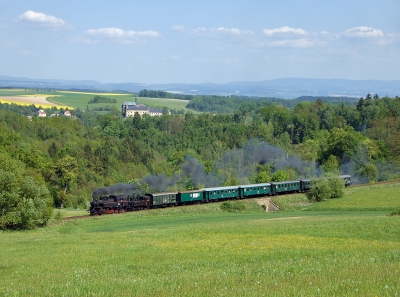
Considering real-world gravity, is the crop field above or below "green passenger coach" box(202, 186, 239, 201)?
above

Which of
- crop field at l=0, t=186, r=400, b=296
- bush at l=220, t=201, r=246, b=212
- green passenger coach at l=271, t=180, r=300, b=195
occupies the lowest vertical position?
bush at l=220, t=201, r=246, b=212

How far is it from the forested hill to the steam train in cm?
764

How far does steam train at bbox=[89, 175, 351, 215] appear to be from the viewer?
209 feet

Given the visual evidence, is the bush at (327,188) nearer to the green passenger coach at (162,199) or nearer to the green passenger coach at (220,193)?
the green passenger coach at (220,193)

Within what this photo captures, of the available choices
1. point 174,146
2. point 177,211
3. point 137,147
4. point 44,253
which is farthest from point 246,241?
point 174,146

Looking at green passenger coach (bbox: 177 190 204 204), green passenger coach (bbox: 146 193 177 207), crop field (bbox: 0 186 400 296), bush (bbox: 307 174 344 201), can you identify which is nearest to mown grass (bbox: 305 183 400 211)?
bush (bbox: 307 174 344 201)

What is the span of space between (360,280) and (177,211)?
49.5m

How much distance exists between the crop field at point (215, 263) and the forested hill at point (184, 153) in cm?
2102

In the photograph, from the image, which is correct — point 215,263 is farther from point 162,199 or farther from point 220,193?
point 220,193

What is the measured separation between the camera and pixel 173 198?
219ft

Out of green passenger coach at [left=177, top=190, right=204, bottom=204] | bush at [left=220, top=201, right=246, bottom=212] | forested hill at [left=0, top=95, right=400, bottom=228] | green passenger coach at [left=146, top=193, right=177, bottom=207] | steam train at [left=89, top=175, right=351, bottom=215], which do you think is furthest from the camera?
forested hill at [left=0, top=95, right=400, bottom=228]

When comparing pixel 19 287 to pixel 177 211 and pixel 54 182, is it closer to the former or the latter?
pixel 177 211

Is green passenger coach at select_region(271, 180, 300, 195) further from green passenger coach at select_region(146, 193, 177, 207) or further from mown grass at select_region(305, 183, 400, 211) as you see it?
green passenger coach at select_region(146, 193, 177, 207)

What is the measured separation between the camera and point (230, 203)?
67.0 metres
